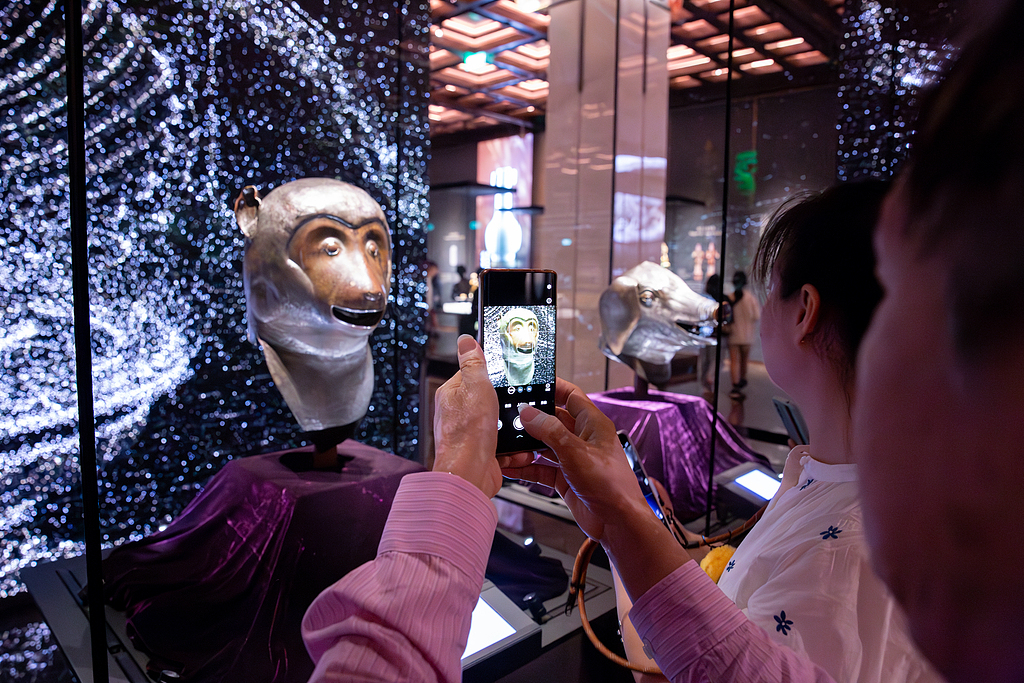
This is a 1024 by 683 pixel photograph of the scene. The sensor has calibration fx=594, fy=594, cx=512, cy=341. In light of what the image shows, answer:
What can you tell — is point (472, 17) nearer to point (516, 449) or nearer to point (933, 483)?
point (516, 449)

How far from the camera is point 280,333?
5.45 ft

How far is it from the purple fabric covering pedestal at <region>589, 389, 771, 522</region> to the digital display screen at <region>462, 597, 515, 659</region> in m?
1.12

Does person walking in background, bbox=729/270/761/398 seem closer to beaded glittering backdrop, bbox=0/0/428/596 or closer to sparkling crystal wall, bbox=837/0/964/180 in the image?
sparkling crystal wall, bbox=837/0/964/180

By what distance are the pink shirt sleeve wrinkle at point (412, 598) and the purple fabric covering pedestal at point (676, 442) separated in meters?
2.00

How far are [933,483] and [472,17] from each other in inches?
123

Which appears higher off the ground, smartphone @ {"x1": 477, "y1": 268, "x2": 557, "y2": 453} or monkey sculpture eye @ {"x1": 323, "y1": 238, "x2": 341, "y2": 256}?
monkey sculpture eye @ {"x1": 323, "y1": 238, "x2": 341, "y2": 256}

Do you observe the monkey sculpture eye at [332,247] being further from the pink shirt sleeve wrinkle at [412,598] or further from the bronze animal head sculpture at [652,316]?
the bronze animal head sculpture at [652,316]

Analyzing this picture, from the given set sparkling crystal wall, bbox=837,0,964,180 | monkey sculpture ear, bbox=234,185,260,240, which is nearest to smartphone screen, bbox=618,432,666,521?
monkey sculpture ear, bbox=234,185,260,240

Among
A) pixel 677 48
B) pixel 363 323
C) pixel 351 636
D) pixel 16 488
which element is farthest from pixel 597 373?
pixel 351 636

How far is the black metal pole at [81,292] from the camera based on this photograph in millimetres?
865

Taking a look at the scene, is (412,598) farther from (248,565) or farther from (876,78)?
(876,78)

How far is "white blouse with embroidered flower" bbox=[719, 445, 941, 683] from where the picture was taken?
0.64 m

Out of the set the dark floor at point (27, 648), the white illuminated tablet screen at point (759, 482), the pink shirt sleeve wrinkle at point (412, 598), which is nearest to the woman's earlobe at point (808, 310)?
the pink shirt sleeve wrinkle at point (412, 598)

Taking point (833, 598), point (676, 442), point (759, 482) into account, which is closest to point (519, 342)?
point (833, 598)
